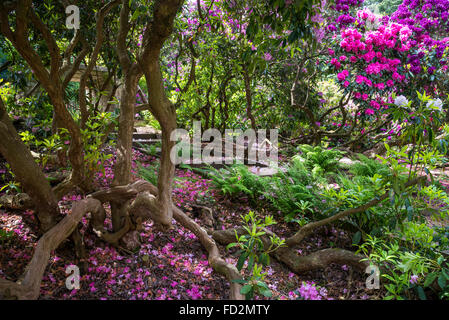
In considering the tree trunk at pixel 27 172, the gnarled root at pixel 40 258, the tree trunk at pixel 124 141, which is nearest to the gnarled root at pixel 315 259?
the tree trunk at pixel 124 141

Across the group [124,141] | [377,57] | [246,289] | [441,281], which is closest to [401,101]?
[441,281]

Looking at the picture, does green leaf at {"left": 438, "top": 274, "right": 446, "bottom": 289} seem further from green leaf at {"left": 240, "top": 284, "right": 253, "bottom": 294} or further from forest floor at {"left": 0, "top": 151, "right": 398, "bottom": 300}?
green leaf at {"left": 240, "top": 284, "right": 253, "bottom": 294}

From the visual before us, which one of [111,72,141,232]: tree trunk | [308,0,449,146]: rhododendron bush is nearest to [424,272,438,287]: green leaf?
[111,72,141,232]: tree trunk

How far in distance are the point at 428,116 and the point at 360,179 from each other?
52.3 inches

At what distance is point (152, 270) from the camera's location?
6.80 feet

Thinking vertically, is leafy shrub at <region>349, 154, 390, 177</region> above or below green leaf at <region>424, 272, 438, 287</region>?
above

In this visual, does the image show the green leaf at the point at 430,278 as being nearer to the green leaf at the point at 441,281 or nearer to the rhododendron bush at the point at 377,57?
the green leaf at the point at 441,281

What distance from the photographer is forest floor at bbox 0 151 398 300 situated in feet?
5.93

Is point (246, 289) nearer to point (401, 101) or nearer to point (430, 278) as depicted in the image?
point (430, 278)

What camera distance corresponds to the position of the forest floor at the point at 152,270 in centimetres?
181
